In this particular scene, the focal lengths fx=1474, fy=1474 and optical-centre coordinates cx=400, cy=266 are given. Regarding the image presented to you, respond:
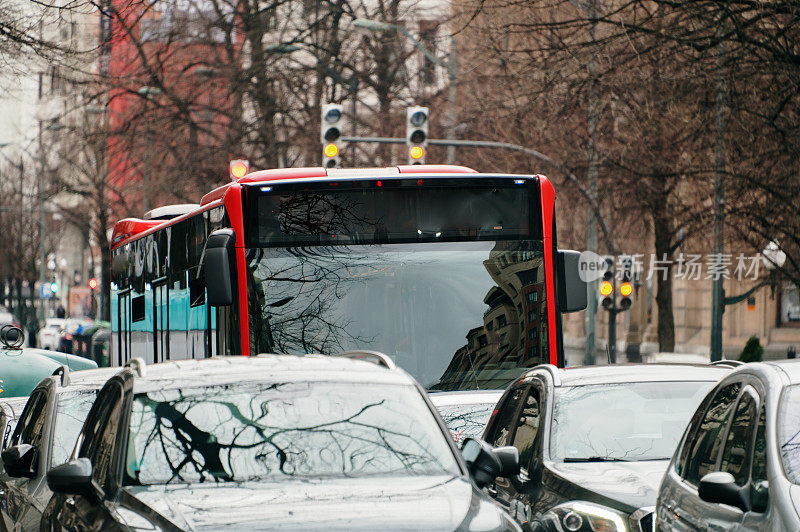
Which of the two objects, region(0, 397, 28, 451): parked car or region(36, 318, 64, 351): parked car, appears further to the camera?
region(36, 318, 64, 351): parked car

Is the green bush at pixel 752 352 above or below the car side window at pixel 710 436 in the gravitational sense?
below

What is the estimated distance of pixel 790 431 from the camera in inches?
219

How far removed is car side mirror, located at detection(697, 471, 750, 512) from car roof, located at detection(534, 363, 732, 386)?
9.06 feet

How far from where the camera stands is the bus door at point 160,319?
1416 cm

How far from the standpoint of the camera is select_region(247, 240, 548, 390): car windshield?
11758mm

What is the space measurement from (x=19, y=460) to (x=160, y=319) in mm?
7350

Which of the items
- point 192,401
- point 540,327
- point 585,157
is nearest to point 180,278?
point 540,327

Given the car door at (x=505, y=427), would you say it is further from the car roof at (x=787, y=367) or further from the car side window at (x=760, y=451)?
the car side window at (x=760, y=451)

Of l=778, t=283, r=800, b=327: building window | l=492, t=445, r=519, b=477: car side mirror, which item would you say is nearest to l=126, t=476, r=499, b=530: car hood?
l=492, t=445, r=519, b=477: car side mirror

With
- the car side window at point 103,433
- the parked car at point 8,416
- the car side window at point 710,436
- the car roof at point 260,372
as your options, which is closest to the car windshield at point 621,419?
the car side window at point 710,436

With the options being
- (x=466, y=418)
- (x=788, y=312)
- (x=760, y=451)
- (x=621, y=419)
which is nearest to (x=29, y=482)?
(x=621, y=419)

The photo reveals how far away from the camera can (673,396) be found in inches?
335

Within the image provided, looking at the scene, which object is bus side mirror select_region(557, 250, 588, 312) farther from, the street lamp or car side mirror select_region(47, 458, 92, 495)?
the street lamp

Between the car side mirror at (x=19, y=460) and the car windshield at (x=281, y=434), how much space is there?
4.00 feet
